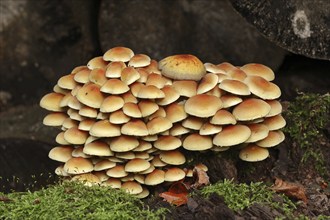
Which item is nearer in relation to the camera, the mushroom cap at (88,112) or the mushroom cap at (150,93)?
the mushroom cap at (150,93)

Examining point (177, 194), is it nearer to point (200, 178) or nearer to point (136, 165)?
point (200, 178)

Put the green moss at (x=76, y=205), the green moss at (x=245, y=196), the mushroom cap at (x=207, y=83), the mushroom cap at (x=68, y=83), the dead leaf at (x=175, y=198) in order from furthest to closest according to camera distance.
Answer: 1. the mushroom cap at (x=68, y=83)
2. the mushroom cap at (x=207, y=83)
3. the dead leaf at (x=175, y=198)
4. the green moss at (x=245, y=196)
5. the green moss at (x=76, y=205)

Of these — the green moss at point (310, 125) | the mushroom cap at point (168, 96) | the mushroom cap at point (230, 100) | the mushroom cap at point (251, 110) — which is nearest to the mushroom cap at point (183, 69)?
the mushroom cap at point (168, 96)

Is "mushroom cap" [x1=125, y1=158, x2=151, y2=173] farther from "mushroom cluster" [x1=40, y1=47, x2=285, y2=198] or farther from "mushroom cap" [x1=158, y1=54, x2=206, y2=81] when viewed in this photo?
"mushroom cap" [x1=158, y1=54, x2=206, y2=81]

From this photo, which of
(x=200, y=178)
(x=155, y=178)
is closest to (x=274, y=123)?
(x=200, y=178)

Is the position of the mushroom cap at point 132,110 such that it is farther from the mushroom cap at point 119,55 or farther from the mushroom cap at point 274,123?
the mushroom cap at point 274,123

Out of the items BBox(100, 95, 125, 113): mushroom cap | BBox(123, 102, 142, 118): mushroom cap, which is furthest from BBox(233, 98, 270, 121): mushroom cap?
BBox(100, 95, 125, 113): mushroom cap
